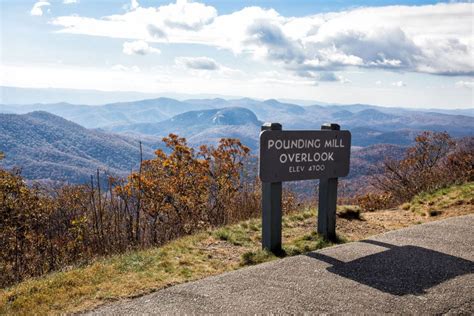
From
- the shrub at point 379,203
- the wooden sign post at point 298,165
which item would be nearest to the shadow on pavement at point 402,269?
the wooden sign post at point 298,165

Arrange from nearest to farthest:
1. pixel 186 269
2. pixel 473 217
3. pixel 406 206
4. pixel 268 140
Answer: pixel 186 269
pixel 268 140
pixel 473 217
pixel 406 206

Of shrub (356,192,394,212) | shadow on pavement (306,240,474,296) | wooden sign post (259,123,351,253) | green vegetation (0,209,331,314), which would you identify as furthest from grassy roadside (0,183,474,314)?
shrub (356,192,394,212)

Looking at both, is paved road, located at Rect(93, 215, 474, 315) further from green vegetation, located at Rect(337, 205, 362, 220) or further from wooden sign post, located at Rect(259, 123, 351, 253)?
green vegetation, located at Rect(337, 205, 362, 220)

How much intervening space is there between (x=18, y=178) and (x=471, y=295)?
53.2 ft

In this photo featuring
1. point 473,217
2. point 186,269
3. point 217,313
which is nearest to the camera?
point 217,313

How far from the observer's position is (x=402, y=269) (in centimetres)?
469

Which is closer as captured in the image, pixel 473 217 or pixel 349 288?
pixel 349 288

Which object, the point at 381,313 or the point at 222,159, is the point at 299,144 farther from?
the point at 222,159

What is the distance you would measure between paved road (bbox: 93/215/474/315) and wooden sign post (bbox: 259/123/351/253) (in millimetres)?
764

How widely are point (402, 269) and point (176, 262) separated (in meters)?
2.51

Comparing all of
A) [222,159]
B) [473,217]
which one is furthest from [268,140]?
[222,159]

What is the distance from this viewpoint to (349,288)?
4156 millimetres

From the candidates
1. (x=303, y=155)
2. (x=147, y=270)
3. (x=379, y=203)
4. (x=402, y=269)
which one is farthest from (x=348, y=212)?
(x=379, y=203)

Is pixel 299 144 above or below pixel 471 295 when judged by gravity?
above
